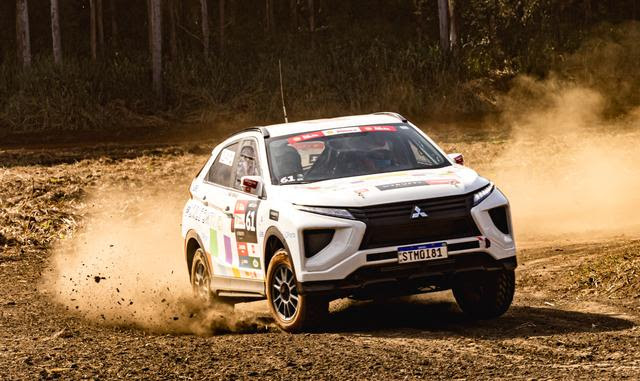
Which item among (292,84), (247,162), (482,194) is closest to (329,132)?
(247,162)

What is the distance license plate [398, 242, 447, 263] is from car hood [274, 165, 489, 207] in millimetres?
376

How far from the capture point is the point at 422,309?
443 inches

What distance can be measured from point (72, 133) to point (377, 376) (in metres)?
23.3

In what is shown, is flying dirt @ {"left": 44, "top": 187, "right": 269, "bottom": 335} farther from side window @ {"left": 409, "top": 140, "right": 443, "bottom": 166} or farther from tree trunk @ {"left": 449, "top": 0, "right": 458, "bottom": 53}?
tree trunk @ {"left": 449, "top": 0, "right": 458, "bottom": 53}

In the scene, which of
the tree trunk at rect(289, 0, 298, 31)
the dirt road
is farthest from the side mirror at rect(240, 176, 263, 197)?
the tree trunk at rect(289, 0, 298, 31)

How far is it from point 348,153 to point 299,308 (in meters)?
1.65

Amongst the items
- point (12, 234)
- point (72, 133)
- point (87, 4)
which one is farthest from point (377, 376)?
point (87, 4)

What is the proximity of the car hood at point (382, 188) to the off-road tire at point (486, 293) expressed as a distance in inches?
29.6

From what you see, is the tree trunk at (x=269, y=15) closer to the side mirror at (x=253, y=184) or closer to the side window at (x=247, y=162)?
the side window at (x=247, y=162)

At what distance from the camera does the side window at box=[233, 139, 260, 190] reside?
10906mm

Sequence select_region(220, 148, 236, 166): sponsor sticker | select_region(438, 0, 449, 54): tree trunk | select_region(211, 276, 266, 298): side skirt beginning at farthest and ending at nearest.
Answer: select_region(438, 0, 449, 54): tree trunk, select_region(220, 148, 236, 166): sponsor sticker, select_region(211, 276, 266, 298): side skirt

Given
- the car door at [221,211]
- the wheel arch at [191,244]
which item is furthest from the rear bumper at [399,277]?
the wheel arch at [191,244]

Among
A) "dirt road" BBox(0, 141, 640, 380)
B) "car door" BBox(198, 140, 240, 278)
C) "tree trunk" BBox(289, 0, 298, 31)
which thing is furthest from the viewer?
"tree trunk" BBox(289, 0, 298, 31)

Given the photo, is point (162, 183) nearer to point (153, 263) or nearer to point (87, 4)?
point (153, 263)
